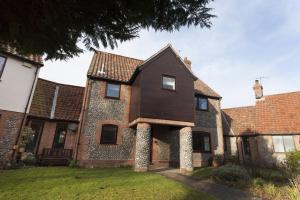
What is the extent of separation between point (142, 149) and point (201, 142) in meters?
7.46

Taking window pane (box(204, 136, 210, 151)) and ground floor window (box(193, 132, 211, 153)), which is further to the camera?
window pane (box(204, 136, 210, 151))

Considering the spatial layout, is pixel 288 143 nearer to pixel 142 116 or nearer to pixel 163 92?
pixel 163 92

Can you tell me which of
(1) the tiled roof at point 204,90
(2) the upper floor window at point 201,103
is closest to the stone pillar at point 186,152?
(2) the upper floor window at point 201,103

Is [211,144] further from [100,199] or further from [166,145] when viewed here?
[100,199]

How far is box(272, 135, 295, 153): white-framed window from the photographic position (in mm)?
17750

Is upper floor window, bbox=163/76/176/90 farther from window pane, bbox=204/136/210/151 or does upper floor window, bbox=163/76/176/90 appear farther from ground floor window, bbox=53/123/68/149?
ground floor window, bbox=53/123/68/149

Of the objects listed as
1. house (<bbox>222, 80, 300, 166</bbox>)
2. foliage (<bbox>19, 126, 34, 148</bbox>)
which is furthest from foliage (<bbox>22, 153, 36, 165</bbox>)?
house (<bbox>222, 80, 300, 166</bbox>)

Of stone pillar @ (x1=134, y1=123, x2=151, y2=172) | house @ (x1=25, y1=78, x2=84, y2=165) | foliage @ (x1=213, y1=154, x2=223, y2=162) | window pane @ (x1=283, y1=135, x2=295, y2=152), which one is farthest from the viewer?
window pane @ (x1=283, y1=135, x2=295, y2=152)

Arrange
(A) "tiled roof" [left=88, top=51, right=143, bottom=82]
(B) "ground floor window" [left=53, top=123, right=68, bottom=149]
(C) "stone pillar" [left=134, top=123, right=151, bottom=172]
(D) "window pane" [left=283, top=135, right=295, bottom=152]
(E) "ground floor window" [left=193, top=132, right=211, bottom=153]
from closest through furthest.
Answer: (C) "stone pillar" [left=134, top=123, right=151, bottom=172], (B) "ground floor window" [left=53, top=123, right=68, bottom=149], (A) "tiled roof" [left=88, top=51, right=143, bottom=82], (E) "ground floor window" [left=193, top=132, right=211, bottom=153], (D) "window pane" [left=283, top=135, right=295, bottom=152]

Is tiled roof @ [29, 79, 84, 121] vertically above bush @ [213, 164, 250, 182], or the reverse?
tiled roof @ [29, 79, 84, 121]

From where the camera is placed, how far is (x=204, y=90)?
1914cm

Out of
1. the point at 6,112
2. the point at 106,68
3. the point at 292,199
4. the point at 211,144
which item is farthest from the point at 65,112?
the point at 292,199

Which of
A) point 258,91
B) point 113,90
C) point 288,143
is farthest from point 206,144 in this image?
point 258,91

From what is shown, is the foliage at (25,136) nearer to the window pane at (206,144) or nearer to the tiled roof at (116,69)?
the tiled roof at (116,69)
